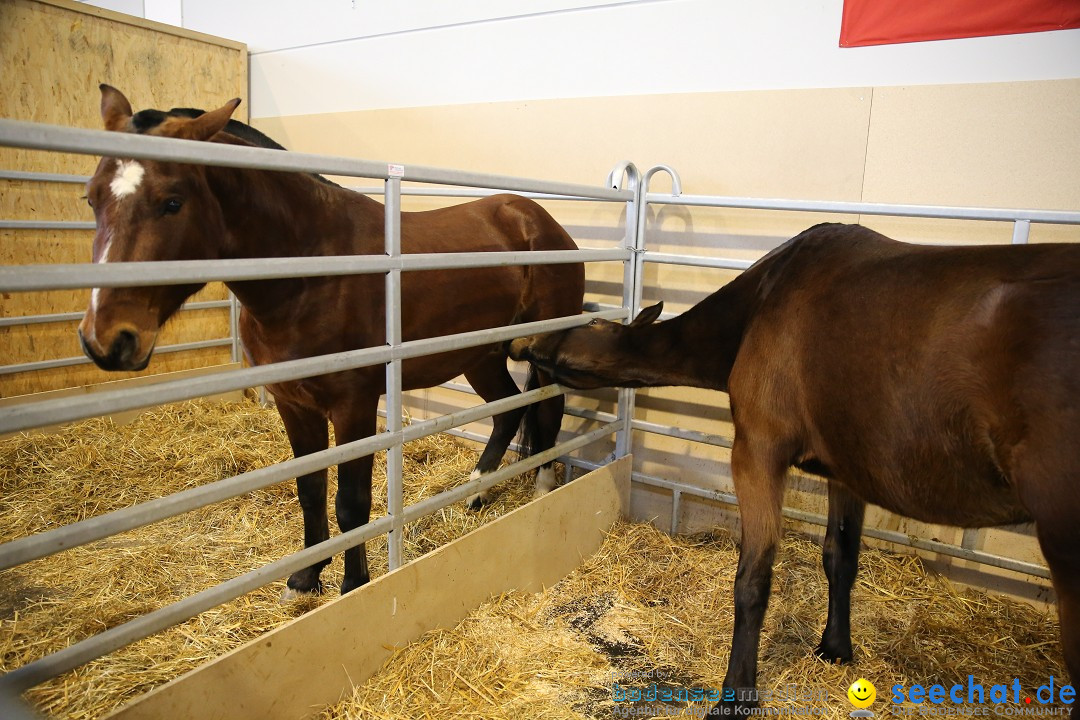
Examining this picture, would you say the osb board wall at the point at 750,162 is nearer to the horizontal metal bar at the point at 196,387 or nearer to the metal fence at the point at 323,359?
the metal fence at the point at 323,359

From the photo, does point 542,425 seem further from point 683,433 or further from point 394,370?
point 394,370

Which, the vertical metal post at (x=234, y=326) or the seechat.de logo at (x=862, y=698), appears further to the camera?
the vertical metal post at (x=234, y=326)

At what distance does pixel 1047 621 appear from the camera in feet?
8.08

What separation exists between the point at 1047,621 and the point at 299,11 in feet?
16.2

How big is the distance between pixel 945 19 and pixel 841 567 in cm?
206

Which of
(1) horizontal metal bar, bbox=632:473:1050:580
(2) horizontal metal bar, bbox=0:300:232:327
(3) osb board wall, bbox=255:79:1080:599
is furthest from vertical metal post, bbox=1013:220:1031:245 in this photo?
(2) horizontal metal bar, bbox=0:300:232:327

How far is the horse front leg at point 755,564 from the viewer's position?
1.82m

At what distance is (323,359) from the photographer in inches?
65.4

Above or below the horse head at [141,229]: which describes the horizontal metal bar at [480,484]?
below

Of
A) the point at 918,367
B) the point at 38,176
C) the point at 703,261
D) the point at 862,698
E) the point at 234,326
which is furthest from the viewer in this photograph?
the point at 234,326

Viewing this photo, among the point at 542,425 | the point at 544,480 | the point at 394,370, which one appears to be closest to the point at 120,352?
the point at 394,370

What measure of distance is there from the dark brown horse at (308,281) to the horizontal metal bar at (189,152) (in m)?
0.32

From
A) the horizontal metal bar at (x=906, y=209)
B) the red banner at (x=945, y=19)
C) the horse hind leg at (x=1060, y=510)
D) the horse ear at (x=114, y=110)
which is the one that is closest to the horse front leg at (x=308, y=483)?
the horse ear at (x=114, y=110)

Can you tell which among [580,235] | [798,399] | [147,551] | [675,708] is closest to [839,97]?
[580,235]
